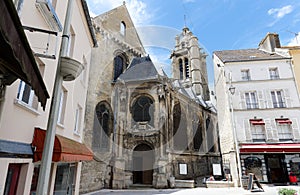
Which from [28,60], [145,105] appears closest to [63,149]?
[28,60]

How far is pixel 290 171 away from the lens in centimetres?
1197

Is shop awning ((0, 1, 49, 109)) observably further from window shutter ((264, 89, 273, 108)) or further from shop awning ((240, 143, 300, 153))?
window shutter ((264, 89, 273, 108))

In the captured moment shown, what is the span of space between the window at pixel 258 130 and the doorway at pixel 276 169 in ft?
3.72

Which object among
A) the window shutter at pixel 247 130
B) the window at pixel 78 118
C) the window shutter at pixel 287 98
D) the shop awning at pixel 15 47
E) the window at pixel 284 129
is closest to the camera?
→ the shop awning at pixel 15 47

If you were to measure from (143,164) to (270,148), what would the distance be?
803cm

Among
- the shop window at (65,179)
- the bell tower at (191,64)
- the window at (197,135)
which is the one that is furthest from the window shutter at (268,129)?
the bell tower at (191,64)

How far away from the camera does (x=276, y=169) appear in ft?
40.3

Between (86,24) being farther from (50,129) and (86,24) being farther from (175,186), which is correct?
(175,186)

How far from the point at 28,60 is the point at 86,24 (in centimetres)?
669

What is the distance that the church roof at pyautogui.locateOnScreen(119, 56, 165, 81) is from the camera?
15.8 m

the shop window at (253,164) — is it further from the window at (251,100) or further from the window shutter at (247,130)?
the window at (251,100)

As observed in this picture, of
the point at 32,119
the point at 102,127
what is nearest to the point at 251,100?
the point at 102,127

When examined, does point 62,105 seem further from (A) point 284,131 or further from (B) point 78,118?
(A) point 284,131

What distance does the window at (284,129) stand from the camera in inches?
489
